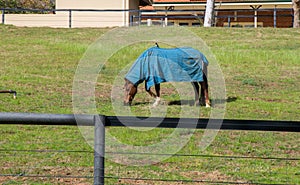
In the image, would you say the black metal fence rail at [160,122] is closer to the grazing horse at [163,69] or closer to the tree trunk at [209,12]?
the grazing horse at [163,69]

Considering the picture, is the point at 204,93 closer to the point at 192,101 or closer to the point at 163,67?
the point at 192,101

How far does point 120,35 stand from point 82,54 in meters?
4.32

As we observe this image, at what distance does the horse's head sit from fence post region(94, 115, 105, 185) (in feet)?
32.8

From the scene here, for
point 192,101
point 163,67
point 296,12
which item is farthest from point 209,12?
point 163,67

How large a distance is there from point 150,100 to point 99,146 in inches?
437

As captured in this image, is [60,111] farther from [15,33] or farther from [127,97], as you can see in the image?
[15,33]

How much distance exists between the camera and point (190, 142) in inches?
432

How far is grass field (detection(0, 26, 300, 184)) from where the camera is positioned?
8992 millimetres

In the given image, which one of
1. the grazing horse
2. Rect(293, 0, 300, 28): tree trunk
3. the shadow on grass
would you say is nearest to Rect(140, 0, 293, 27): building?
Rect(293, 0, 300, 28): tree trunk

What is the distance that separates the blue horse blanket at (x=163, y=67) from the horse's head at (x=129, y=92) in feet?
0.30

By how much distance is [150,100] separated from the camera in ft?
50.6

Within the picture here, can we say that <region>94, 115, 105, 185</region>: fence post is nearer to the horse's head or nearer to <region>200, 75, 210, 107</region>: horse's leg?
the horse's head

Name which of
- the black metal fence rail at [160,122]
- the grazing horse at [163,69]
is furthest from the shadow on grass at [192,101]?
the black metal fence rail at [160,122]

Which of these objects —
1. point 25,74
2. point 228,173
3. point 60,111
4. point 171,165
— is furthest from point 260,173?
point 25,74
